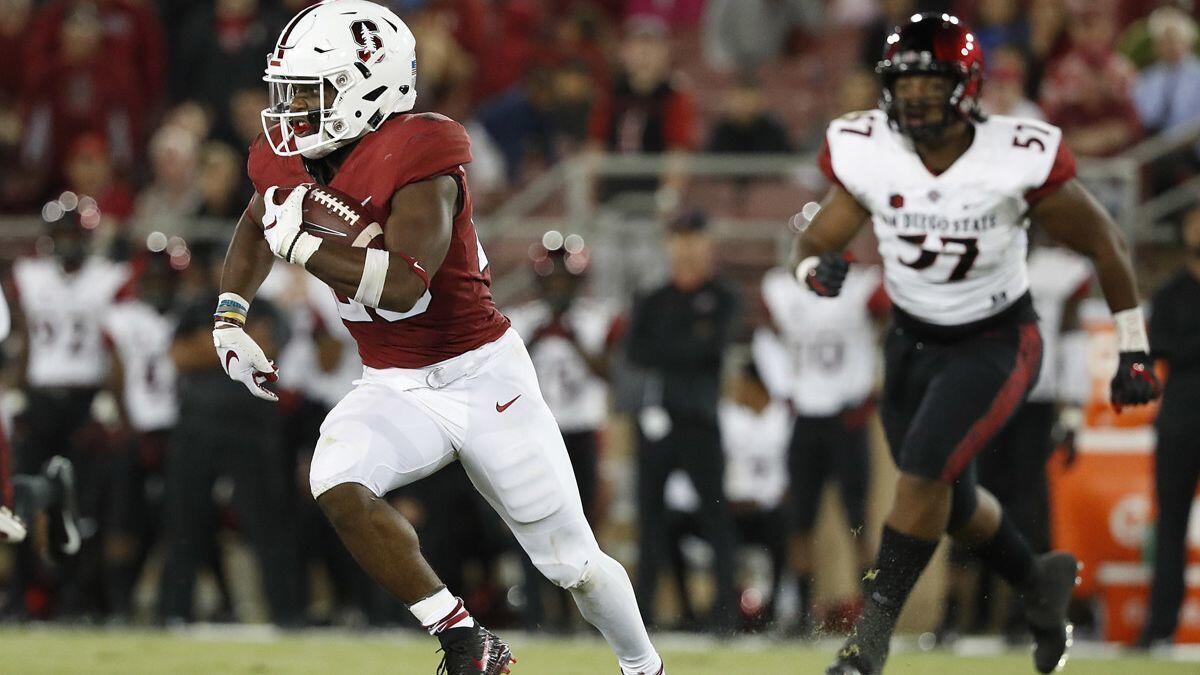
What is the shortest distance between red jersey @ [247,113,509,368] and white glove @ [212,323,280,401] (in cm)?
27

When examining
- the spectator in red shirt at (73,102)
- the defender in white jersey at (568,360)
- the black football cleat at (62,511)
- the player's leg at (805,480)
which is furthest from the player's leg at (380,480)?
the spectator in red shirt at (73,102)

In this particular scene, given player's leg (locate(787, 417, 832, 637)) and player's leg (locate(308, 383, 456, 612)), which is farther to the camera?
player's leg (locate(787, 417, 832, 637))

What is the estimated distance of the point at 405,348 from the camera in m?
4.66

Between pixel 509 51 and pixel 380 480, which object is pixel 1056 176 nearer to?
pixel 380 480

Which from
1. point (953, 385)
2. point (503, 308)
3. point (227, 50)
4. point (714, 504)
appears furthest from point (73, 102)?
point (953, 385)

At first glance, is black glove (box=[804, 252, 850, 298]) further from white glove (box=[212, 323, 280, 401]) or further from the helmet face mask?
white glove (box=[212, 323, 280, 401])

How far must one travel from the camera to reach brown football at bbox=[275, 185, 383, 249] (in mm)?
4312

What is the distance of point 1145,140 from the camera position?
9.37 metres

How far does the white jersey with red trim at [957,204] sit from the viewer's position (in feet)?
17.1

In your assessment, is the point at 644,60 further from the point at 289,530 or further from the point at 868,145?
the point at 868,145

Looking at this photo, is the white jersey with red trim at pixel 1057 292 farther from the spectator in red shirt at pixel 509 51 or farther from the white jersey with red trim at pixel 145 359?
the white jersey with red trim at pixel 145 359

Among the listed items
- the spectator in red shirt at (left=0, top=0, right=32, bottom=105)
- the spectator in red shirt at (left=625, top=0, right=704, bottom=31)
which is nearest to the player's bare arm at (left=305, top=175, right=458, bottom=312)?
the spectator in red shirt at (left=625, top=0, right=704, bottom=31)

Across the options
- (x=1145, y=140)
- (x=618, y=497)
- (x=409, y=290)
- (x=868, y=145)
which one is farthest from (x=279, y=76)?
(x=1145, y=140)

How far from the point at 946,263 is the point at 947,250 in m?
0.04
